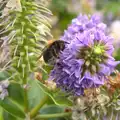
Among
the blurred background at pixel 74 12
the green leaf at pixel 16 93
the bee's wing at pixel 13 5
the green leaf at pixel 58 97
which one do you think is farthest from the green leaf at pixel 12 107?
the blurred background at pixel 74 12

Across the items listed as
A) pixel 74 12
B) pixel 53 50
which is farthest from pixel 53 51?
pixel 74 12

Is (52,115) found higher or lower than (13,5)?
lower

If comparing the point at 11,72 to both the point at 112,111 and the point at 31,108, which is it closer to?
the point at 31,108

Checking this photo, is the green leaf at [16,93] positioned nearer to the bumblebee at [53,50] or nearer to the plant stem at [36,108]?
the plant stem at [36,108]

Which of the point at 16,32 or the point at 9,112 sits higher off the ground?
the point at 16,32

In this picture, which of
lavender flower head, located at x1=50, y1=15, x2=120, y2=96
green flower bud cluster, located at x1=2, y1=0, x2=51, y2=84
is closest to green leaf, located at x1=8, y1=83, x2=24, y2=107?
green flower bud cluster, located at x1=2, y1=0, x2=51, y2=84

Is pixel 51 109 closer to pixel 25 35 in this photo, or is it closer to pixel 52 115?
pixel 52 115

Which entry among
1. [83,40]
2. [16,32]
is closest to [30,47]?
[16,32]
